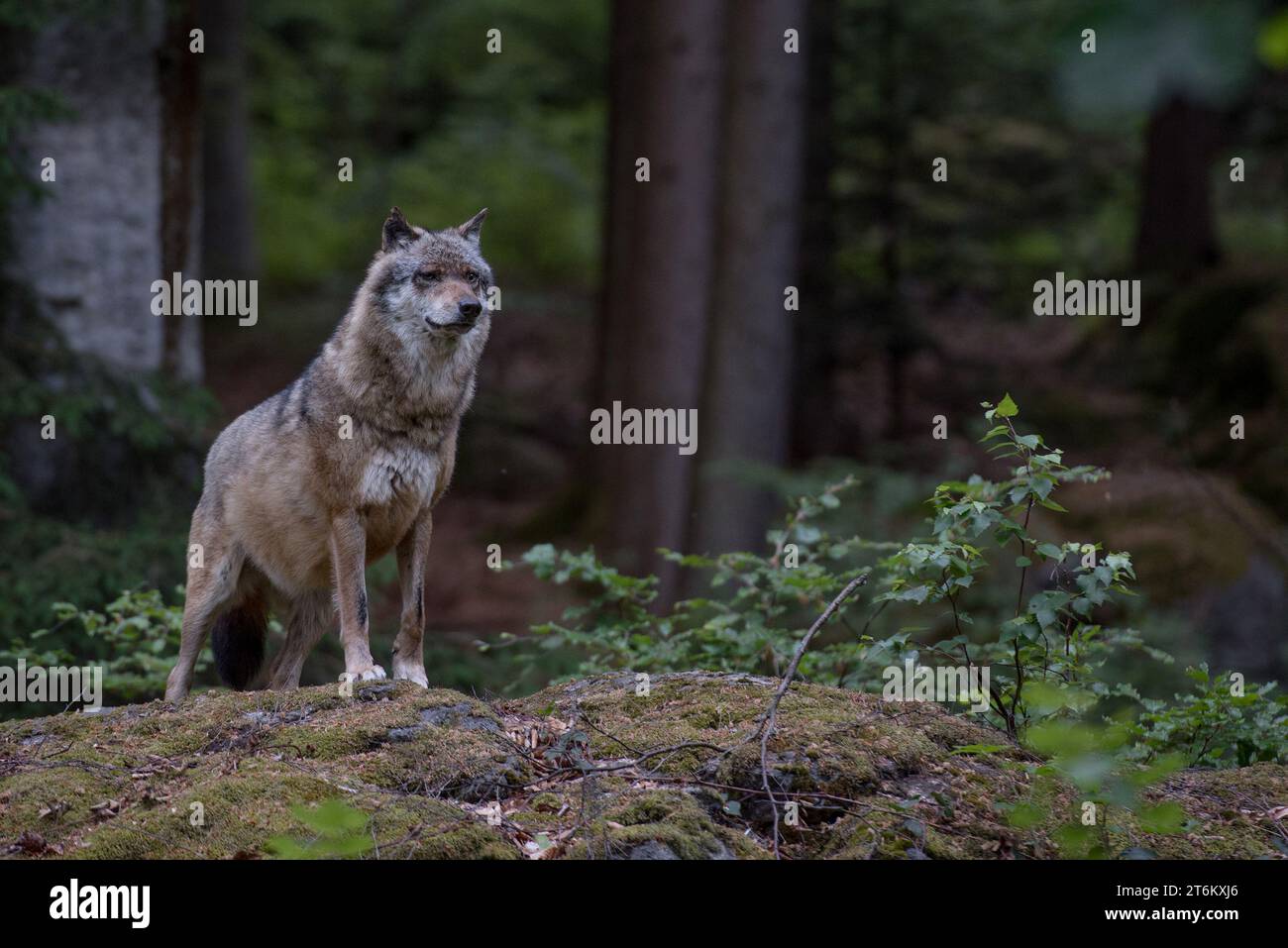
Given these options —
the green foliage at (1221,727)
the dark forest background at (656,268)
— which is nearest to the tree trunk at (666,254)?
the dark forest background at (656,268)

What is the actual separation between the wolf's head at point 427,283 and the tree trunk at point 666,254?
6406mm

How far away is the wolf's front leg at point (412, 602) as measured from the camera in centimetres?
620

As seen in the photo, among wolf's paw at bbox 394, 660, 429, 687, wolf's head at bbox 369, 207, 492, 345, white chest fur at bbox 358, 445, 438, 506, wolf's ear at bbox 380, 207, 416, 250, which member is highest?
wolf's ear at bbox 380, 207, 416, 250

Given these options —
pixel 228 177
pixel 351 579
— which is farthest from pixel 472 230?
pixel 228 177

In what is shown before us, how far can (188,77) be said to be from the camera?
9.96 m

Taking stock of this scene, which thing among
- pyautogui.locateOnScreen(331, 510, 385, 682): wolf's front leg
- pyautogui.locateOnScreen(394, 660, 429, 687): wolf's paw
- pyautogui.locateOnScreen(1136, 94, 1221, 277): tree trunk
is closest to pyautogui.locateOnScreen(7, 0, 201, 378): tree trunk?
pyautogui.locateOnScreen(331, 510, 385, 682): wolf's front leg

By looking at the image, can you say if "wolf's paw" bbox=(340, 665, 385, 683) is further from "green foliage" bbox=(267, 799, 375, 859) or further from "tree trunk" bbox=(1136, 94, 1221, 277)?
"tree trunk" bbox=(1136, 94, 1221, 277)

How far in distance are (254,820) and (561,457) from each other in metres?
14.6

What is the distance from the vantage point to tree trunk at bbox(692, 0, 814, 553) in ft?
41.2

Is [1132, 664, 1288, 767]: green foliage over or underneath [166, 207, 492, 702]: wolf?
underneath

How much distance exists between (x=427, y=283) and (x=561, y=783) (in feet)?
8.74

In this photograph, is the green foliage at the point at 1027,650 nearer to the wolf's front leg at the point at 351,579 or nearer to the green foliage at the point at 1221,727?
the green foliage at the point at 1221,727

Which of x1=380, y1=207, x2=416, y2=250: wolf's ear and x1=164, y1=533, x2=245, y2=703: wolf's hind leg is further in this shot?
x1=164, y1=533, x2=245, y2=703: wolf's hind leg
